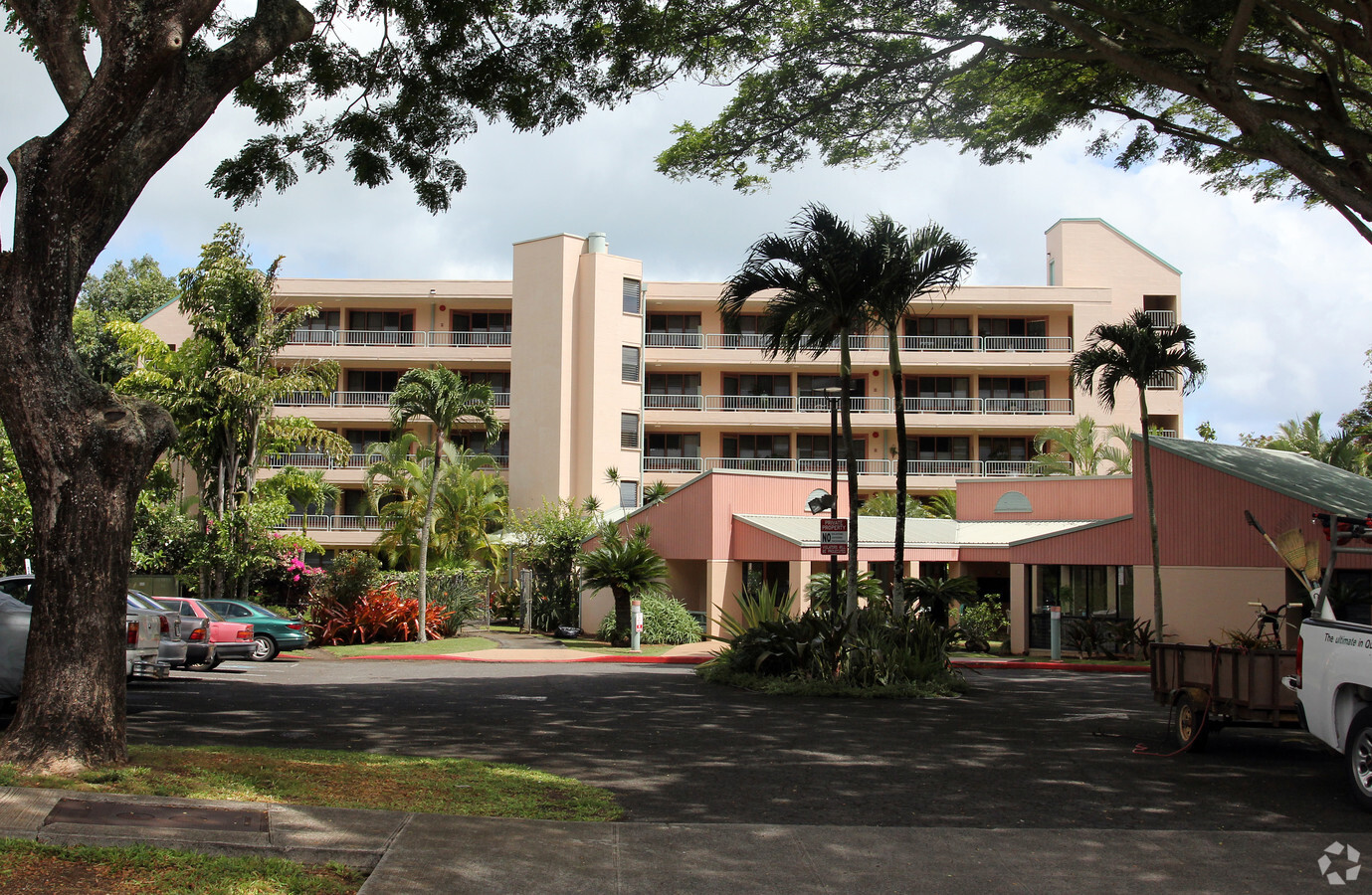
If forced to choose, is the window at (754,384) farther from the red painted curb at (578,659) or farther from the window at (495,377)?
the red painted curb at (578,659)

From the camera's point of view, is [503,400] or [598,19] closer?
[598,19]

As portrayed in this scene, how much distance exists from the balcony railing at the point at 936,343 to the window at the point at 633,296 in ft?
6.64

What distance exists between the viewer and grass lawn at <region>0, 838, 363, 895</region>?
5.62 m

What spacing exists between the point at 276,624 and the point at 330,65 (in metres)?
14.1

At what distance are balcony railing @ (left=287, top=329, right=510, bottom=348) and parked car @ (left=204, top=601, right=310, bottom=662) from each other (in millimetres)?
26203

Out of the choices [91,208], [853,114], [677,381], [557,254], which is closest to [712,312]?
[677,381]

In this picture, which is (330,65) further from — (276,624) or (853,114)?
(276,624)

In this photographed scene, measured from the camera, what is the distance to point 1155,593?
75.8ft

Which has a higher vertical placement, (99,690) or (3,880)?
(99,690)

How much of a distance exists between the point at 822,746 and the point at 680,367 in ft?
127

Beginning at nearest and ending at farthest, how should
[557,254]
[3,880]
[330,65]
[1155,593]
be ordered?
[3,880]
[330,65]
[1155,593]
[557,254]

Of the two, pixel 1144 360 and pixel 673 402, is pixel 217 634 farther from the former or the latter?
pixel 673 402

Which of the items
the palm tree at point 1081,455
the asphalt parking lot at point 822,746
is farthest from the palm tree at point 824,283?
the palm tree at point 1081,455

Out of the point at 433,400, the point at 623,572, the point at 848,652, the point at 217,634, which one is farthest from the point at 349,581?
the point at 848,652
